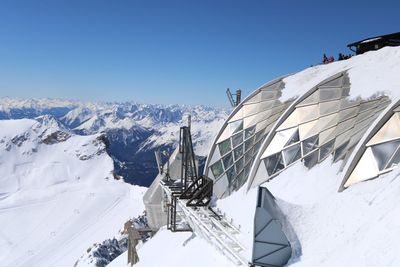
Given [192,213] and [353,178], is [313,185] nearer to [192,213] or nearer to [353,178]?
[353,178]

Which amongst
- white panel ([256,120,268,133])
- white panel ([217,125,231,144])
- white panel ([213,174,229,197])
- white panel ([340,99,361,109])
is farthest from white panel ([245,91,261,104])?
white panel ([340,99,361,109])

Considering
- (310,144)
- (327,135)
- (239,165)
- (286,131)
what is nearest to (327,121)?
(327,135)

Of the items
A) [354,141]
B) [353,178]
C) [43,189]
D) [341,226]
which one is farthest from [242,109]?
[43,189]

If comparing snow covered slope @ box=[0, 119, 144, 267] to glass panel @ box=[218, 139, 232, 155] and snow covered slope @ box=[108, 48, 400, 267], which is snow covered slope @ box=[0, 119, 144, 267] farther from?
snow covered slope @ box=[108, 48, 400, 267]

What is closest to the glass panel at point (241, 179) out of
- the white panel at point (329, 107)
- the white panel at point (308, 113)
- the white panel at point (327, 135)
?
the white panel at point (308, 113)

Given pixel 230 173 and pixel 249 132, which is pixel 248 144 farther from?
pixel 230 173

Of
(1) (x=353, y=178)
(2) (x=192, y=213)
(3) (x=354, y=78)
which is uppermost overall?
(3) (x=354, y=78)
